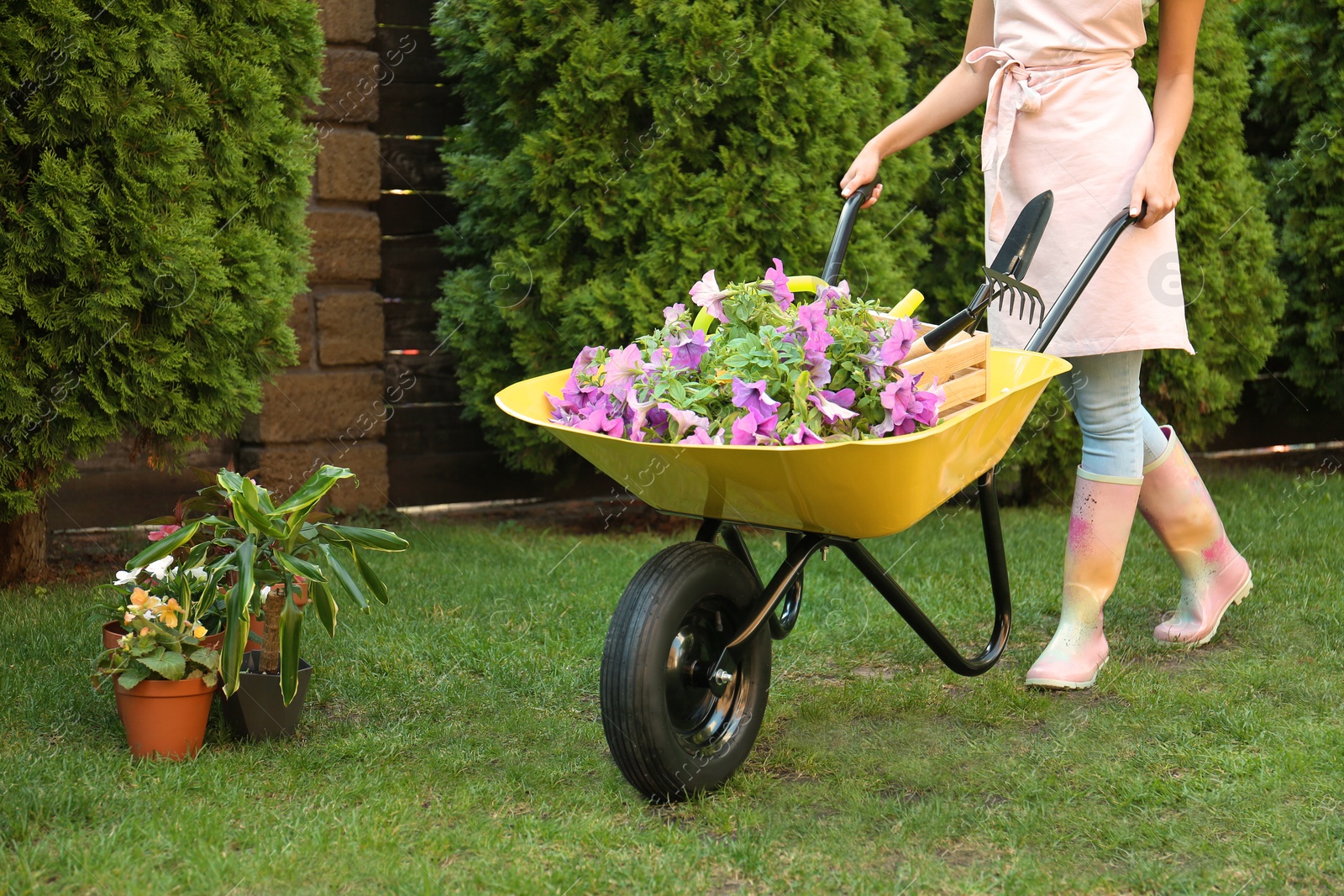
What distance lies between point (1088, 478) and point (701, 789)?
1.11m

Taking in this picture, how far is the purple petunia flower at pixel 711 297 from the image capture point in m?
1.97

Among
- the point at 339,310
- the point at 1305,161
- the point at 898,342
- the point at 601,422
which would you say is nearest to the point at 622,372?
the point at 601,422

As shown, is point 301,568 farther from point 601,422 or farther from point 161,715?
point 601,422

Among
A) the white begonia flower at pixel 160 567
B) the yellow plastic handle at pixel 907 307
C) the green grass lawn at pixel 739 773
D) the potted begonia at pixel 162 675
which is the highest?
the yellow plastic handle at pixel 907 307

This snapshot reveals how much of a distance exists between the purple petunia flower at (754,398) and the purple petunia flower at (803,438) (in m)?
0.05

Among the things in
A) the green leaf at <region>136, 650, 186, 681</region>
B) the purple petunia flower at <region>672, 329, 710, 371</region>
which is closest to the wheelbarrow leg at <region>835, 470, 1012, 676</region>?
the purple petunia flower at <region>672, 329, 710, 371</region>

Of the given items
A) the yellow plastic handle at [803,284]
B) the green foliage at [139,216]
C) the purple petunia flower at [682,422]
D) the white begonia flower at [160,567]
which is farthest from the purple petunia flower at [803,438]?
the green foliage at [139,216]

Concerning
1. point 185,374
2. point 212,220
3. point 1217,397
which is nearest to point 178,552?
point 185,374

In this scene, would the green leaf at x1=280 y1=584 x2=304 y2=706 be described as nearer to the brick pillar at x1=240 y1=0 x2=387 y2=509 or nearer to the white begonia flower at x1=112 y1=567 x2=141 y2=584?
the white begonia flower at x1=112 y1=567 x2=141 y2=584

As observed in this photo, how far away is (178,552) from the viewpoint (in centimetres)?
243

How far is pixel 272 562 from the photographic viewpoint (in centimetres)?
227

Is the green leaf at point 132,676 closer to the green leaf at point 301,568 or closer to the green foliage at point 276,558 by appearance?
the green foliage at point 276,558

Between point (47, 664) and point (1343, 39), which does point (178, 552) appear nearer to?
A: point (47, 664)

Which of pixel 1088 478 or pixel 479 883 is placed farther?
pixel 1088 478
